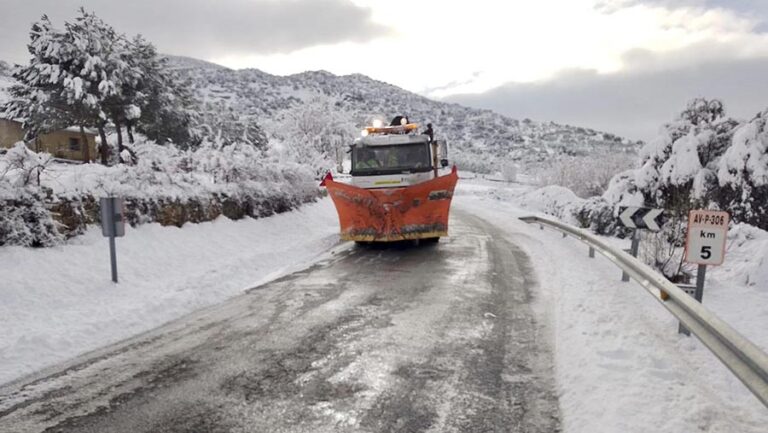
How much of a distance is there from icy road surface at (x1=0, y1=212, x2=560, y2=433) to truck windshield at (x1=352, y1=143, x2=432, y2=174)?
5.06 metres

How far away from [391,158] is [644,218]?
5.89 m

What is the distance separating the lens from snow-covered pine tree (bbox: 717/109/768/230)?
35.2ft

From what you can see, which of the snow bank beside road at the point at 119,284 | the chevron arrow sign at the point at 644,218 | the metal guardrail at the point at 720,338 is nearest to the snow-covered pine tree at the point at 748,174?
the chevron arrow sign at the point at 644,218

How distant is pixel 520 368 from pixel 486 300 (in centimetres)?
224

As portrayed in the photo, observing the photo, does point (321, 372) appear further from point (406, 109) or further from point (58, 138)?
point (406, 109)

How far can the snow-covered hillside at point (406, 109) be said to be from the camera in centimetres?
13062

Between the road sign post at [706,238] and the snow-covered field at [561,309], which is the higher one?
the road sign post at [706,238]

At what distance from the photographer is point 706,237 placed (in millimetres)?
4922

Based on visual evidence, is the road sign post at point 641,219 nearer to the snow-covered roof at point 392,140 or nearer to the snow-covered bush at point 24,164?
the snow-covered roof at point 392,140

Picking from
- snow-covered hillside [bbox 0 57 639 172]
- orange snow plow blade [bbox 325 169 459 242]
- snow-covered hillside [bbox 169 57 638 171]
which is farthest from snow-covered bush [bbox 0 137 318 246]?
snow-covered hillside [bbox 169 57 638 171]

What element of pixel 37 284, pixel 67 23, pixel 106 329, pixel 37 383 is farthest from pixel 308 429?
pixel 67 23

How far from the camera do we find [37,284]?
6273 mm

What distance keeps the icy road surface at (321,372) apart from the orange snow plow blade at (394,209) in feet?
11.7

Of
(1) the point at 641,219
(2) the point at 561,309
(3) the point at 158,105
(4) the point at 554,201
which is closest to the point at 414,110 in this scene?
(3) the point at 158,105
